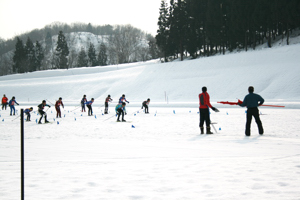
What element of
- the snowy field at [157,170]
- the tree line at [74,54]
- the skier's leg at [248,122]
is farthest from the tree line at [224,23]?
the snowy field at [157,170]

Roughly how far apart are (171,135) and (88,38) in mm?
156470

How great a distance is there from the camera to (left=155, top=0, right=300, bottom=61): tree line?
35562 millimetres

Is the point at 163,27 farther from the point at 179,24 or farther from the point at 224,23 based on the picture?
the point at 224,23

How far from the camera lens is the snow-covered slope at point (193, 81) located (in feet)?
93.5

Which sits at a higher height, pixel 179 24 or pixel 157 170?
pixel 179 24

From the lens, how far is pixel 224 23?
144 ft

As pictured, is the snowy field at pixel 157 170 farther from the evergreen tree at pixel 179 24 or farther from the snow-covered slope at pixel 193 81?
the evergreen tree at pixel 179 24

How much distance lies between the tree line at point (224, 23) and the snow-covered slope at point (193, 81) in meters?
5.00

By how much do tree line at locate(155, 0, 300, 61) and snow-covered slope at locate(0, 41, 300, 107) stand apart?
5002 millimetres

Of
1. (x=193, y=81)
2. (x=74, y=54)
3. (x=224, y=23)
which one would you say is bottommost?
(x=193, y=81)

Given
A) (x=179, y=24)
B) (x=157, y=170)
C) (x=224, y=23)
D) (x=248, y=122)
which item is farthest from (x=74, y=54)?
(x=157, y=170)

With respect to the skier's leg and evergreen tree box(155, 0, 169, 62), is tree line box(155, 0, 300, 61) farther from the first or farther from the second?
the skier's leg

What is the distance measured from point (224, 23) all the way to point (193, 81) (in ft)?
50.2

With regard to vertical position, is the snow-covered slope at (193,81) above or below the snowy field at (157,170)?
above
